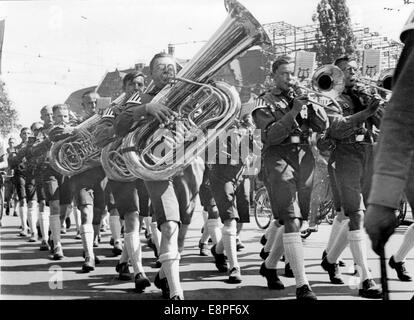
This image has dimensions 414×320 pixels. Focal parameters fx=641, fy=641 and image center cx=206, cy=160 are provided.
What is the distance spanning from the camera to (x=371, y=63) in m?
4.84

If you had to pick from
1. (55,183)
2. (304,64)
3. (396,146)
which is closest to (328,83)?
(304,64)

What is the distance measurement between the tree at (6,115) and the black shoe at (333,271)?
8.94 ft

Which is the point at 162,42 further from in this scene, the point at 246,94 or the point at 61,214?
the point at 61,214

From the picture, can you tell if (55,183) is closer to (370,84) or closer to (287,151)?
(287,151)

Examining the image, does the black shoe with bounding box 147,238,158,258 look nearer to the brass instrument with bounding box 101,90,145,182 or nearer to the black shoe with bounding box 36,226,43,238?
the brass instrument with bounding box 101,90,145,182

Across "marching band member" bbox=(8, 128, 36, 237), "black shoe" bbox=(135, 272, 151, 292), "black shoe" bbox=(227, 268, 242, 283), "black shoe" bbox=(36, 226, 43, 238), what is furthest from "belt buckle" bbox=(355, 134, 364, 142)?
"black shoe" bbox=(36, 226, 43, 238)

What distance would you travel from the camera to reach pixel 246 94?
496 cm

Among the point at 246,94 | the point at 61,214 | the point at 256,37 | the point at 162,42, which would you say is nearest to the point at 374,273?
the point at 246,94

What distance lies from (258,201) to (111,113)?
8.52 feet

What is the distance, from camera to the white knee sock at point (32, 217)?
7.78 m

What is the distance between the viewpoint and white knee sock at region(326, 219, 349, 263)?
5.05m

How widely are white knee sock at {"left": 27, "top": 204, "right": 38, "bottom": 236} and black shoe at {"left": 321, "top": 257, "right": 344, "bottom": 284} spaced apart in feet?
12.7
